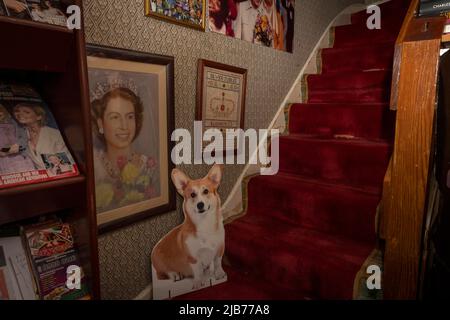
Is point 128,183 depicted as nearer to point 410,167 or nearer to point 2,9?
point 2,9

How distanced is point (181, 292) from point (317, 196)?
2.88ft

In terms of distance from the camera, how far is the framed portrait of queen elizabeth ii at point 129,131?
1234 millimetres

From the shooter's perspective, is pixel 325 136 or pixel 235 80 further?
pixel 325 136

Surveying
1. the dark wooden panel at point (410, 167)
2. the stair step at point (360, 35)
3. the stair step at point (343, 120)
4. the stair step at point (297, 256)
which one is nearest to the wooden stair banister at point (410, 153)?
the dark wooden panel at point (410, 167)

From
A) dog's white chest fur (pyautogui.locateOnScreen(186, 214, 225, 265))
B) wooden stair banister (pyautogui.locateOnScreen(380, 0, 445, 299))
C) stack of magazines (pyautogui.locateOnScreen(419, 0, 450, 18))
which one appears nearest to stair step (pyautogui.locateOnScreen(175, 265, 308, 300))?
dog's white chest fur (pyautogui.locateOnScreen(186, 214, 225, 265))

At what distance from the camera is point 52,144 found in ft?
2.89

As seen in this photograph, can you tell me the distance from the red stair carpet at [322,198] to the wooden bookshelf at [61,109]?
804 mm

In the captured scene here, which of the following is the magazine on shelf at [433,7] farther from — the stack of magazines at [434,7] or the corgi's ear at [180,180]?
the corgi's ear at [180,180]

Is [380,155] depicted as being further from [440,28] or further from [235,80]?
[235,80]

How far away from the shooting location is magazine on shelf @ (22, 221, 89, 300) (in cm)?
88

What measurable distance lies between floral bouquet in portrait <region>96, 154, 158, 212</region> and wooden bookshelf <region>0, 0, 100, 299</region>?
1.00ft

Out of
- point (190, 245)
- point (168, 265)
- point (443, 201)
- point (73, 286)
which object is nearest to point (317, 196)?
point (443, 201)

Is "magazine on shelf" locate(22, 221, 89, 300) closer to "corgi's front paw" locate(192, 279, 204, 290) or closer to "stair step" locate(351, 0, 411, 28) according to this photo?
"corgi's front paw" locate(192, 279, 204, 290)
